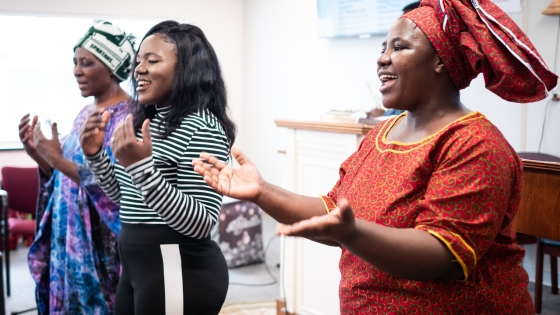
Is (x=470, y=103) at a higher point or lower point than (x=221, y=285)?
higher

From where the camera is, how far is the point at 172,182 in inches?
73.4

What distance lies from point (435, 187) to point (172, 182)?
0.94 m

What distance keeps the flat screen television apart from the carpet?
2.60 meters

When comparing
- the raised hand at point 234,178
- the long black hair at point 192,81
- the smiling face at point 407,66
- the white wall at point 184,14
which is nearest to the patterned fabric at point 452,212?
the smiling face at point 407,66

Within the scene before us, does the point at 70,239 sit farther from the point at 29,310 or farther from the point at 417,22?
the point at 417,22

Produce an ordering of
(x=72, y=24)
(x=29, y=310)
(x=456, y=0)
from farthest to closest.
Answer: (x=72, y=24), (x=29, y=310), (x=456, y=0)

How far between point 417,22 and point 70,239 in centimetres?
184

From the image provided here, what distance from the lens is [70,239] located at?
255 cm

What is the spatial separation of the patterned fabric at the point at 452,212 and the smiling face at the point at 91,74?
5.53 ft

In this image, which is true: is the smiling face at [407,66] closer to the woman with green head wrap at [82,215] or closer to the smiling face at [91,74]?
the woman with green head wrap at [82,215]

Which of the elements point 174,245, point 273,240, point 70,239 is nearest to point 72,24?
point 273,240

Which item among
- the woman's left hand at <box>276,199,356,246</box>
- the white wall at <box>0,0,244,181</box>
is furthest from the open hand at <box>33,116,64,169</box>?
the white wall at <box>0,0,244,181</box>

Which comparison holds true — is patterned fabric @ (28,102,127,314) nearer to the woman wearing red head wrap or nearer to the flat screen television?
the woman wearing red head wrap

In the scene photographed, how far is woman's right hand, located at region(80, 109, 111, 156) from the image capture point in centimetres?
209
